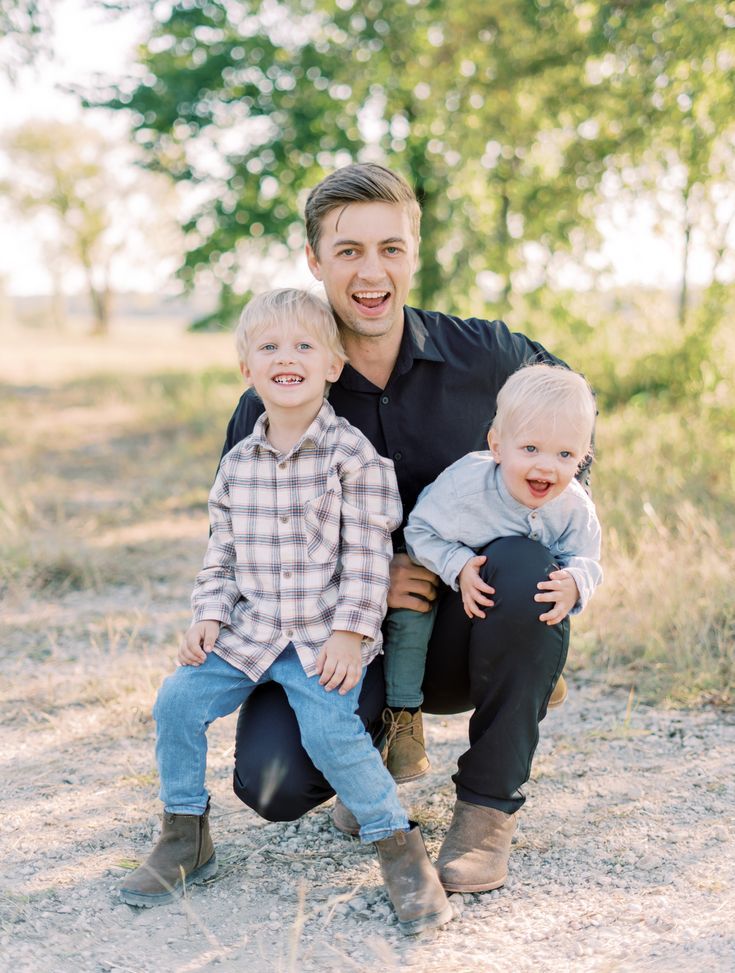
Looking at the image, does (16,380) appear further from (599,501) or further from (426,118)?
(599,501)

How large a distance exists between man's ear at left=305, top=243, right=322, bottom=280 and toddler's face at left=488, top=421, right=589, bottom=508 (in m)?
0.80

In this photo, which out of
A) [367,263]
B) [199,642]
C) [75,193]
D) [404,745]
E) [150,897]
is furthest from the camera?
[75,193]

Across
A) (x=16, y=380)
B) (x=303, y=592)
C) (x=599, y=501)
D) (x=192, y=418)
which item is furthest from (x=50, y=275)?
(x=303, y=592)

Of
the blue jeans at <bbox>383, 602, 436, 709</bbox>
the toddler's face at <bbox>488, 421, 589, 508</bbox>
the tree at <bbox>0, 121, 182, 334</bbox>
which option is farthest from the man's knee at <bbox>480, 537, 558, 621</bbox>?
the tree at <bbox>0, 121, 182, 334</bbox>

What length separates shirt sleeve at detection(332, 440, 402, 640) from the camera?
94.5 inches

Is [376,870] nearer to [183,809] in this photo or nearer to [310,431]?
[183,809]

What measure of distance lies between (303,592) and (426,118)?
23.2ft

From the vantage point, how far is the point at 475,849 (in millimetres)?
2381

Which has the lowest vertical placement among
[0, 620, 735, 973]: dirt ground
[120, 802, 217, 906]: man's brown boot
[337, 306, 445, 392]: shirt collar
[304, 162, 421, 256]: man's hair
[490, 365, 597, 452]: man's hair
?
[0, 620, 735, 973]: dirt ground

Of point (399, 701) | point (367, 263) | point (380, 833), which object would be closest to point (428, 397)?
point (367, 263)

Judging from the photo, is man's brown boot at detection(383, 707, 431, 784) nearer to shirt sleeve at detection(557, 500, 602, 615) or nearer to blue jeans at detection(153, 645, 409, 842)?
blue jeans at detection(153, 645, 409, 842)

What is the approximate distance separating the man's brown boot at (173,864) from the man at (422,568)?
149mm

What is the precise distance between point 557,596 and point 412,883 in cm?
72

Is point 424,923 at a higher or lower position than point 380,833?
lower
